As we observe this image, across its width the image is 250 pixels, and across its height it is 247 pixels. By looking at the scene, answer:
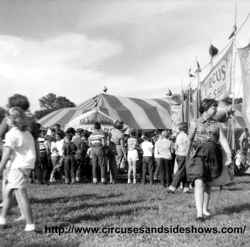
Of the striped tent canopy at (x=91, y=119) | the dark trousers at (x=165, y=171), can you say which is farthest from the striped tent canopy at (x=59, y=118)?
the dark trousers at (x=165, y=171)

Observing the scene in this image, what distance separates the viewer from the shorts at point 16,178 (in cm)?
537

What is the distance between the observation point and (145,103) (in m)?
26.2

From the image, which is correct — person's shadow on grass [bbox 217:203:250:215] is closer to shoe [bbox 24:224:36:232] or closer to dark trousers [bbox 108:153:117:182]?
shoe [bbox 24:224:36:232]

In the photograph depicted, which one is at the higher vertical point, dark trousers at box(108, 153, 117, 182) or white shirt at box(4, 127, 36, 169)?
white shirt at box(4, 127, 36, 169)

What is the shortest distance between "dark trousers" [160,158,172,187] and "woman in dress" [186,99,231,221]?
5263mm

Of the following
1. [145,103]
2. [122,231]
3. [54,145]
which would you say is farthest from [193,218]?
[145,103]

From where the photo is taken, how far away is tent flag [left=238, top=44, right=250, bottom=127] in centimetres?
1272

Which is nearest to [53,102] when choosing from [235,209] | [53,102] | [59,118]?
[53,102]

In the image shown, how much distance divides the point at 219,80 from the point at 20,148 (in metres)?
9.75

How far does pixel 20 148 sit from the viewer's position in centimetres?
545

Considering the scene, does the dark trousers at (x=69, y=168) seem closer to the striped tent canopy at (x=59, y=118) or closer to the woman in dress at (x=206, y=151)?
the woman in dress at (x=206, y=151)

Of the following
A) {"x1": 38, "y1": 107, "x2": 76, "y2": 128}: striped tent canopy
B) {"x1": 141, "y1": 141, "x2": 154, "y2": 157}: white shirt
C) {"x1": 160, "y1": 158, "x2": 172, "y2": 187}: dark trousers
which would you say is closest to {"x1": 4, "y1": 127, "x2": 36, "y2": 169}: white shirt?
{"x1": 160, "y1": 158, "x2": 172, "y2": 187}: dark trousers

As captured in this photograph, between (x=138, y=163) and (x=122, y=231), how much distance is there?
29.7 ft

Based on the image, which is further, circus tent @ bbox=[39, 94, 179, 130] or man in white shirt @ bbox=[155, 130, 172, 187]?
circus tent @ bbox=[39, 94, 179, 130]
